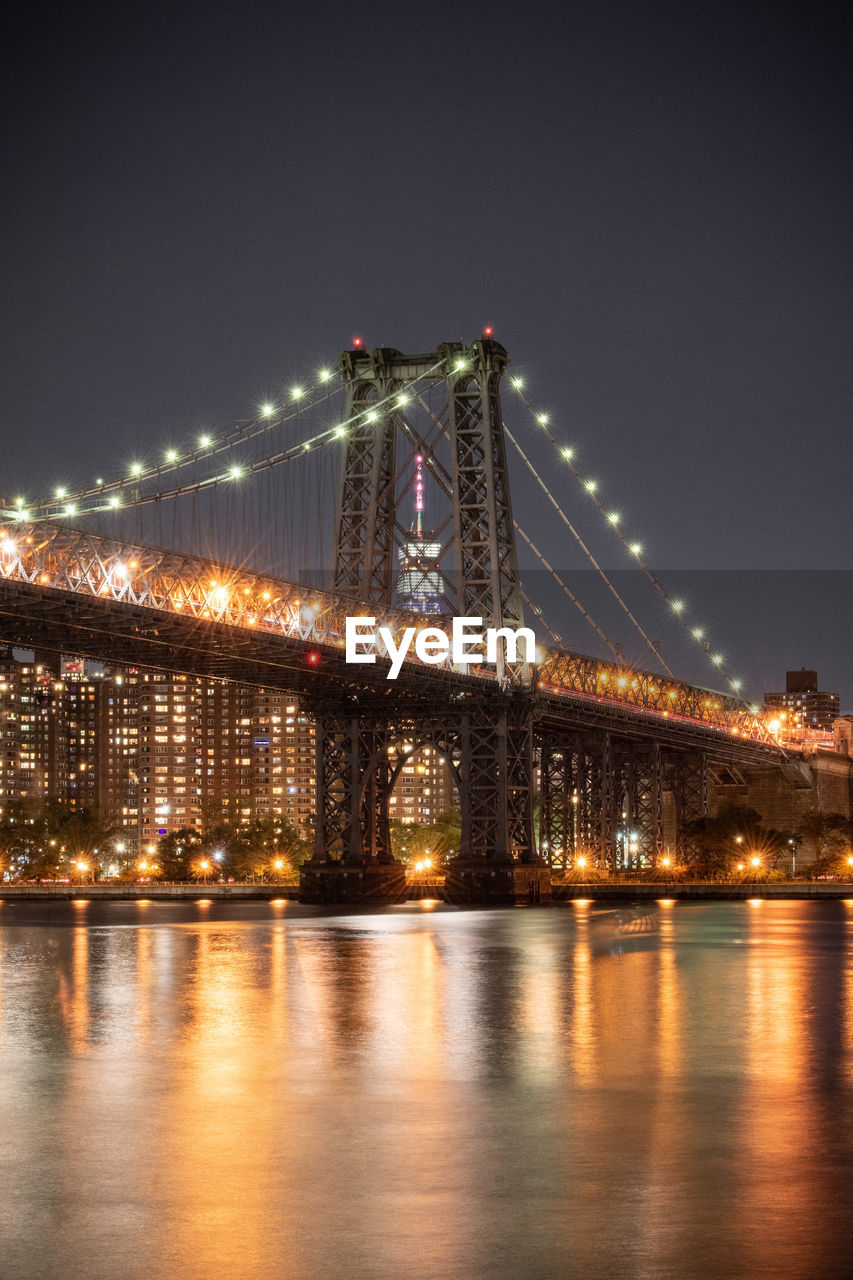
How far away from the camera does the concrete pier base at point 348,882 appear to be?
8688 centimetres

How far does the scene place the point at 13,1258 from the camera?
34.1 feet

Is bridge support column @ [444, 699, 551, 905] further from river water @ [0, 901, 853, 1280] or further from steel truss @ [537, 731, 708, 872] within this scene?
river water @ [0, 901, 853, 1280]

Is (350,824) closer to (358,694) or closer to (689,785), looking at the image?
Answer: (358,694)

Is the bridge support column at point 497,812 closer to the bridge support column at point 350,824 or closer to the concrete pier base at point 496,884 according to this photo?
the concrete pier base at point 496,884

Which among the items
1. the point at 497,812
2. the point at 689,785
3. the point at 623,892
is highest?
the point at 689,785

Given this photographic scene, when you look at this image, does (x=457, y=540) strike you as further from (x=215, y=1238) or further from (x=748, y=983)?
(x=215, y=1238)

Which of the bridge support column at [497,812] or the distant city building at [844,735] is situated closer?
the bridge support column at [497,812]

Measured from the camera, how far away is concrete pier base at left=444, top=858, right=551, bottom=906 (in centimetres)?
8381

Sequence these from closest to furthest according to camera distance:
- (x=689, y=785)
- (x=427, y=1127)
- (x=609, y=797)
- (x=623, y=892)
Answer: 1. (x=427, y=1127)
2. (x=623, y=892)
3. (x=609, y=797)
4. (x=689, y=785)

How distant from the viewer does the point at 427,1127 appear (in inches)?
573

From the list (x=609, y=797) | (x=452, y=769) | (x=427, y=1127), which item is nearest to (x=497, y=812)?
(x=452, y=769)

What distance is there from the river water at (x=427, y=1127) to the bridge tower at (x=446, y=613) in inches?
2092

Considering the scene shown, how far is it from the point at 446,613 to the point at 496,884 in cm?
1424

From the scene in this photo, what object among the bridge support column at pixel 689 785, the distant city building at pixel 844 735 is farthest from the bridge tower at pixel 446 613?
the distant city building at pixel 844 735
